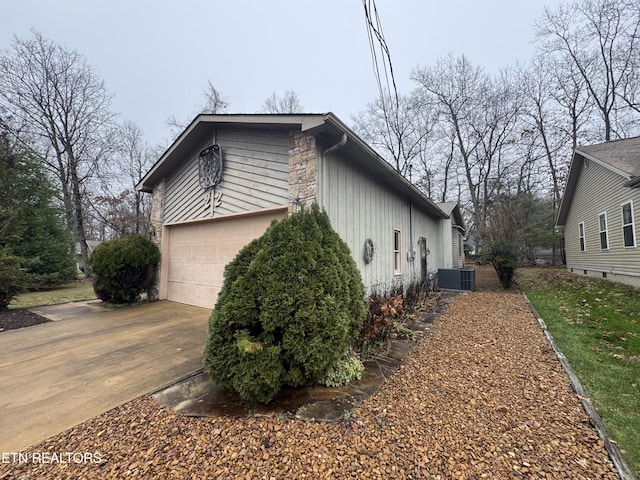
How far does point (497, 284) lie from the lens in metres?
10.4

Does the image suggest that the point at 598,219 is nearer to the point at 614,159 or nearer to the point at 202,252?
the point at 614,159

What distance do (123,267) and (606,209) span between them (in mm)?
15180

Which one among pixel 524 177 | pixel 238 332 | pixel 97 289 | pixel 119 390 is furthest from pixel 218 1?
pixel 524 177

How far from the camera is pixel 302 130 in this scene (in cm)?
374

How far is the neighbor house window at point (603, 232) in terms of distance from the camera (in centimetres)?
941

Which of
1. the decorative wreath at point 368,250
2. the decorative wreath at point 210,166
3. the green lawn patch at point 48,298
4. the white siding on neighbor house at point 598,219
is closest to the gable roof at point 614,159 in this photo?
the white siding on neighbor house at point 598,219

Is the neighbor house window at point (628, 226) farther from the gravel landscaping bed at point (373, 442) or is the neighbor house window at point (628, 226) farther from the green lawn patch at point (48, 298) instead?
the green lawn patch at point (48, 298)

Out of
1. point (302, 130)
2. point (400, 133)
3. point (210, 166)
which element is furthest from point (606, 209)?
point (210, 166)

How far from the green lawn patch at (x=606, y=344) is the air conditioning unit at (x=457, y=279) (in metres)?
1.79

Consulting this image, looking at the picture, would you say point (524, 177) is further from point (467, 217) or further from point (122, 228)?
point (122, 228)

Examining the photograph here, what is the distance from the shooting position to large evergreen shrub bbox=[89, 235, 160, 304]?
6.18 m

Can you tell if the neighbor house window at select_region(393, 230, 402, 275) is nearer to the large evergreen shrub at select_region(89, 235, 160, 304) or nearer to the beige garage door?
the beige garage door

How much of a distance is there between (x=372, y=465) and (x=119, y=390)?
8.30ft

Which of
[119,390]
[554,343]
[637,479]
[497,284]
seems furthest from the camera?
[497,284]
